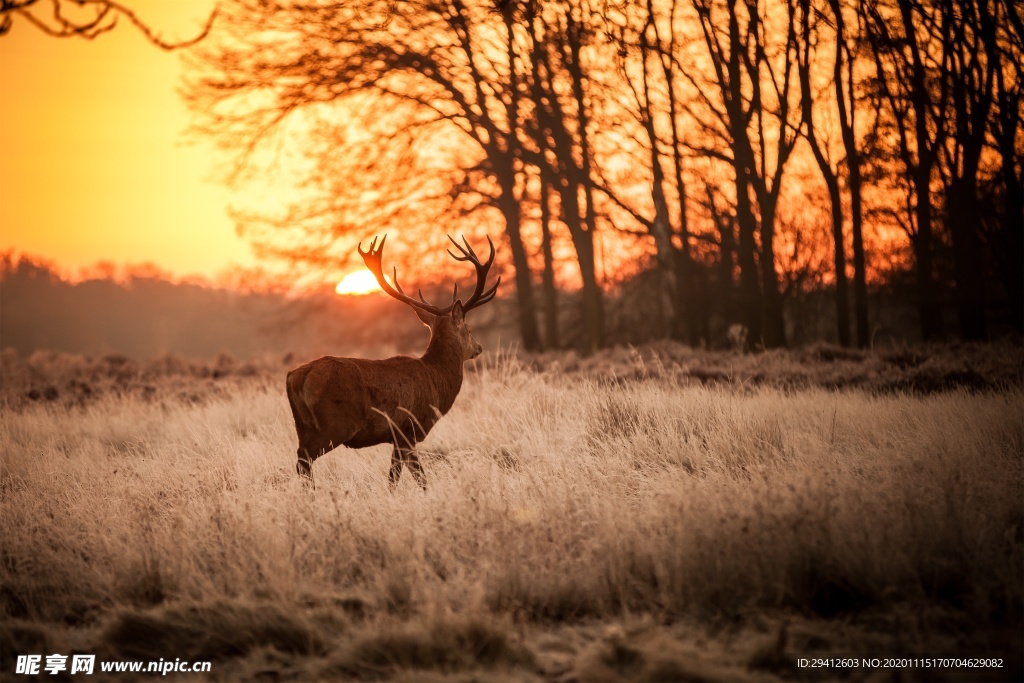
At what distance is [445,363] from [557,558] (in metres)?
3.01

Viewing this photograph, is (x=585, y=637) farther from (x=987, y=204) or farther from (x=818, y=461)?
(x=987, y=204)

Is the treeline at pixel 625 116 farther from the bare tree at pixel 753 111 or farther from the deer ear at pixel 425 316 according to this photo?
the deer ear at pixel 425 316

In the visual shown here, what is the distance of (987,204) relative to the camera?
770 inches

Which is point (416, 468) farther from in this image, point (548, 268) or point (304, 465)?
point (548, 268)

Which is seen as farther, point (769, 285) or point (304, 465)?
point (769, 285)

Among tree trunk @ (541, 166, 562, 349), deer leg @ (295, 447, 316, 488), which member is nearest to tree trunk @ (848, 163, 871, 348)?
tree trunk @ (541, 166, 562, 349)

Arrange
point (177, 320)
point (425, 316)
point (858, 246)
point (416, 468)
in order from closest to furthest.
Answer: point (416, 468), point (425, 316), point (858, 246), point (177, 320)

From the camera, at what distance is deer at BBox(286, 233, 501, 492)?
5.92 metres

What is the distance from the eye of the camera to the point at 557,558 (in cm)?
453

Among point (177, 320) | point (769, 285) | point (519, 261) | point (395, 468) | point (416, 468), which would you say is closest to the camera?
point (395, 468)

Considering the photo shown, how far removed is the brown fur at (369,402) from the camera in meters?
5.91

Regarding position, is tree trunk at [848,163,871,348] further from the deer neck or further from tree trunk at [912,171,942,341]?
the deer neck

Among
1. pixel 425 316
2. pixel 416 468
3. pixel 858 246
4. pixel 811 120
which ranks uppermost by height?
pixel 811 120

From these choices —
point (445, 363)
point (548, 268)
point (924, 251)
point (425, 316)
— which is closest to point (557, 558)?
point (445, 363)
